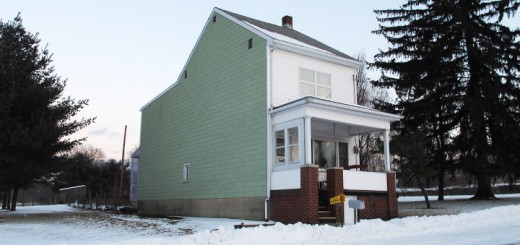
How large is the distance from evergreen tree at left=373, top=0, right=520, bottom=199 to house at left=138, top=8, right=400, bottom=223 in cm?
961

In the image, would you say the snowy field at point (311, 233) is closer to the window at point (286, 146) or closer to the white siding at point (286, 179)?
the white siding at point (286, 179)

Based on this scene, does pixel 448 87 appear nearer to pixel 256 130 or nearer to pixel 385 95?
pixel 385 95

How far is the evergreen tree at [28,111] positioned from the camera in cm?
1994

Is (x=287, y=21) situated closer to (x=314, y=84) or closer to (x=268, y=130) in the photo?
(x=314, y=84)

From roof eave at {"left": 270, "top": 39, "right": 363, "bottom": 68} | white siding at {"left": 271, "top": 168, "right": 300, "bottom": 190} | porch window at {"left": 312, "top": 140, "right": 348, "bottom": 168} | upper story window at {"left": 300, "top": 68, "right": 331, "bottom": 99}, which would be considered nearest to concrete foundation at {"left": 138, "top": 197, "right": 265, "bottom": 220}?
white siding at {"left": 271, "top": 168, "right": 300, "bottom": 190}

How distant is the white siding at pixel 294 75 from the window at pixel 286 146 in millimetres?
1257

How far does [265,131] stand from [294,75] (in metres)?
2.83

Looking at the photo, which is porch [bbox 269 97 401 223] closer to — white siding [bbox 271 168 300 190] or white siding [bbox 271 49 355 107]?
white siding [bbox 271 168 300 190]

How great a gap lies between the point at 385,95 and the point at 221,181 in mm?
22886

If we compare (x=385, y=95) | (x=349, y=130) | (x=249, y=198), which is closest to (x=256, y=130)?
(x=249, y=198)

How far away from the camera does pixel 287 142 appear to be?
17266mm

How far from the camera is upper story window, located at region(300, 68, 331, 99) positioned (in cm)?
1941

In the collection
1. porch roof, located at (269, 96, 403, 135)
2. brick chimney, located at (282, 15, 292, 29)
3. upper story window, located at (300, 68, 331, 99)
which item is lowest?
porch roof, located at (269, 96, 403, 135)

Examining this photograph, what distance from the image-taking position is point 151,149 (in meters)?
26.4
